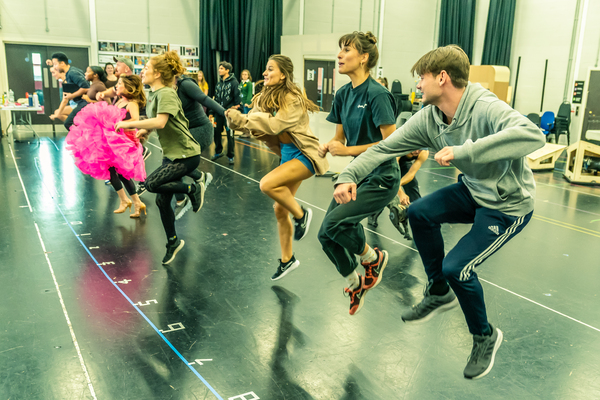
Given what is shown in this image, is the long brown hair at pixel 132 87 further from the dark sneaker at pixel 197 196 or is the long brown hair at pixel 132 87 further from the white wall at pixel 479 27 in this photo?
the white wall at pixel 479 27

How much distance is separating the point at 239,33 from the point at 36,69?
549 centimetres

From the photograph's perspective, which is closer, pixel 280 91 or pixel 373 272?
pixel 373 272

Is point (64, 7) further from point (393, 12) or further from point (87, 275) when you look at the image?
point (87, 275)

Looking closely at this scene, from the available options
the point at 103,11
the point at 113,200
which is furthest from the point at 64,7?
the point at 113,200

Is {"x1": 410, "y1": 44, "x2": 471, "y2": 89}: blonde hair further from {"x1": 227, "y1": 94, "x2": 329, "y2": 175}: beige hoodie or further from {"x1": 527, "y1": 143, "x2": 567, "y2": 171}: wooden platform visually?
{"x1": 527, "y1": 143, "x2": 567, "y2": 171}: wooden platform

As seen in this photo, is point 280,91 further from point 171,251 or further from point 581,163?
point 581,163

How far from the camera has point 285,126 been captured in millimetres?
3389

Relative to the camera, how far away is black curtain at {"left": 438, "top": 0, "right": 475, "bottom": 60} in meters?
15.5

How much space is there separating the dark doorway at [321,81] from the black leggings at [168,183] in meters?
5.11

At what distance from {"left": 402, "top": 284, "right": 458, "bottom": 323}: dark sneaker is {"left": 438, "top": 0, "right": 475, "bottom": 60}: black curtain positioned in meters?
14.5

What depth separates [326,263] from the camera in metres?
4.22

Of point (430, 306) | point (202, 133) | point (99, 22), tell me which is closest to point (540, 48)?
point (99, 22)

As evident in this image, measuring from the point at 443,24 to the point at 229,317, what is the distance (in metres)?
15.1

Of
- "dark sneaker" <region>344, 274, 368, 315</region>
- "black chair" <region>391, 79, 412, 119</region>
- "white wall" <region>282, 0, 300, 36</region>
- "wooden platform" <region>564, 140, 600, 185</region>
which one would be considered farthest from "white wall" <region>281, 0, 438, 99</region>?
"dark sneaker" <region>344, 274, 368, 315</region>
